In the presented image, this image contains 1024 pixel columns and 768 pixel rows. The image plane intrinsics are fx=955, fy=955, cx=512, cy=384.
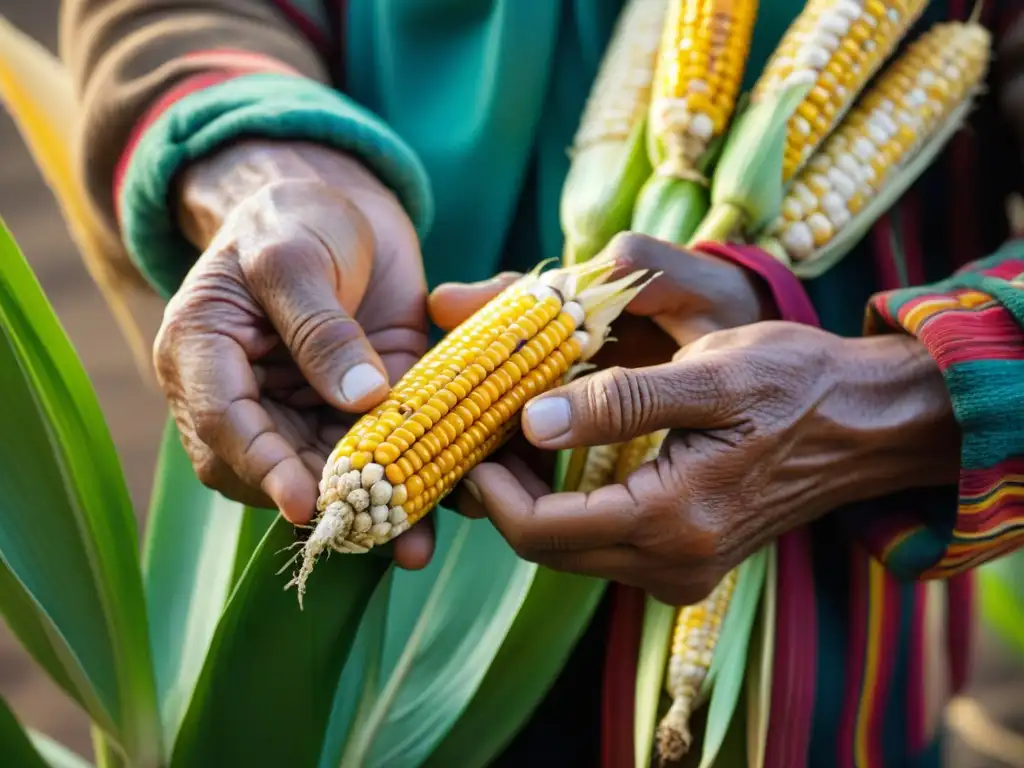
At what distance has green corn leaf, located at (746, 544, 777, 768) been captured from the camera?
0.70 meters

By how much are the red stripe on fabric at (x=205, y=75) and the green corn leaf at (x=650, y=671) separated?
0.53 m

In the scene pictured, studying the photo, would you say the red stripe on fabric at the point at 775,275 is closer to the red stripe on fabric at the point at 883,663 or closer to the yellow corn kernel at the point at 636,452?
the yellow corn kernel at the point at 636,452

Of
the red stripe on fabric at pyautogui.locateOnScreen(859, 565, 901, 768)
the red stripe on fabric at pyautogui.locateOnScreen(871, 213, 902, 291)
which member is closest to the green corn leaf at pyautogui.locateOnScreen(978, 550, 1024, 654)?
the red stripe on fabric at pyautogui.locateOnScreen(859, 565, 901, 768)

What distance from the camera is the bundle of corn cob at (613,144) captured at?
749mm

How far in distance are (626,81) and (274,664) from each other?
1.70 ft

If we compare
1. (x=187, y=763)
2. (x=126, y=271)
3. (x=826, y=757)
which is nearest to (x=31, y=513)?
(x=187, y=763)

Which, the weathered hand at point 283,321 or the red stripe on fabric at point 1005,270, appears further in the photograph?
the red stripe on fabric at point 1005,270

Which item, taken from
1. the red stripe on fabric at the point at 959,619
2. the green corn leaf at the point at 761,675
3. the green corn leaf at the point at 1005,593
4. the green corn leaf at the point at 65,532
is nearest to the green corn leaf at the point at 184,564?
the green corn leaf at the point at 65,532

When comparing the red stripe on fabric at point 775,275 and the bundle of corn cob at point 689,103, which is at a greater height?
the bundle of corn cob at point 689,103

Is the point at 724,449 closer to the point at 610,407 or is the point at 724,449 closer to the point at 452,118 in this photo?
the point at 610,407

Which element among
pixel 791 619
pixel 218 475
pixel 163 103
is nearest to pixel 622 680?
pixel 791 619

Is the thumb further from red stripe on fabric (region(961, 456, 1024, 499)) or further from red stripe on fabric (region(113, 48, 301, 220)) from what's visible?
red stripe on fabric (region(113, 48, 301, 220))

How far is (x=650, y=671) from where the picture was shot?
703mm

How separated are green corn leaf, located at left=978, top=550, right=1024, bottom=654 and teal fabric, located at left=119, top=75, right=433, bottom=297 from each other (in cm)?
107
